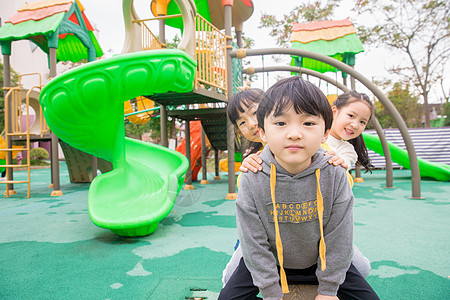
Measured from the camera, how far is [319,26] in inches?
329

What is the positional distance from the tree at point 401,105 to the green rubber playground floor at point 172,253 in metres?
15.3

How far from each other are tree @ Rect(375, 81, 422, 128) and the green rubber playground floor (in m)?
15.3

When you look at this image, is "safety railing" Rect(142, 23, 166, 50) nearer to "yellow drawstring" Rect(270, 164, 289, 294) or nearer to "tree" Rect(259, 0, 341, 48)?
"yellow drawstring" Rect(270, 164, 289, 294)

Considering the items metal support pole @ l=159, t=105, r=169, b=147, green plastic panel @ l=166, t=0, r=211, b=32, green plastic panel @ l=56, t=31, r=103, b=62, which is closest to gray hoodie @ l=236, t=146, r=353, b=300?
metal support pole @ l=159, t=105, r=169, b=147

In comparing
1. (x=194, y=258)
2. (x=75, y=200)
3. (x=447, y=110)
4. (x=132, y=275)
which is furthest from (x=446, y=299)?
(x=447, y=110)

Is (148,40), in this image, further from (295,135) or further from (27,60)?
(27,60)

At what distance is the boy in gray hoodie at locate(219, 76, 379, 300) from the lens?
40.4 inches

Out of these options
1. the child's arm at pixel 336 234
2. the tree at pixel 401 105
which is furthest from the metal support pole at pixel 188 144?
the tree at pixel 401 105

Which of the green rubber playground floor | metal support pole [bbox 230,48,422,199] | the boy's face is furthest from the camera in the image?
metal support pole [bbox 230,48,422,199]

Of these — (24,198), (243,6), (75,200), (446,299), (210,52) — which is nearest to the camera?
(446,299)

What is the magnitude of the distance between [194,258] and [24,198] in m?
4.65

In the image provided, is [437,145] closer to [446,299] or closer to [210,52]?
[210,52]

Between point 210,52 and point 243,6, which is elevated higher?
point 243,6

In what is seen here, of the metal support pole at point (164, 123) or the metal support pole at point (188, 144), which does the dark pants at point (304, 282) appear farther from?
the metal support pole at point (188, 144)
